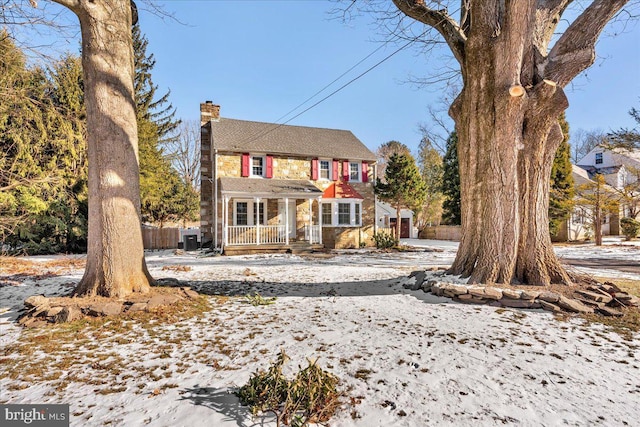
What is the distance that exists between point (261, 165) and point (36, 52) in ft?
37.6

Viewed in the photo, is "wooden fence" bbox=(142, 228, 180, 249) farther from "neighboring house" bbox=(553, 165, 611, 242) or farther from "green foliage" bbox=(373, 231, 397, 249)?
"neighboring house" bbox=(553, 165, 611, 242)

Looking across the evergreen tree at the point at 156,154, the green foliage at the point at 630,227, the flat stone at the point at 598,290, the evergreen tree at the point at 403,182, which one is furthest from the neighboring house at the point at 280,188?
the green foliage at the point at 630,227

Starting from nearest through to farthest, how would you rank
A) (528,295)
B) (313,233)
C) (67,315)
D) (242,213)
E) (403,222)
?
(67,315), (528,295), (242,213), (313,233), (403,222)

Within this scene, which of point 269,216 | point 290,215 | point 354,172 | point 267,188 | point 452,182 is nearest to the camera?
point 267,188

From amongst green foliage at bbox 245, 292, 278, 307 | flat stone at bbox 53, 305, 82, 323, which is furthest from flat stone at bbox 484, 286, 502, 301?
flat stone at bbox 53, 305, 82, 323

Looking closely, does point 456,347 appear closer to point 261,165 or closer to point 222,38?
point 222,38

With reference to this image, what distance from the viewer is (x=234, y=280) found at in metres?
7.27

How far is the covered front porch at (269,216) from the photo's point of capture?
1446 centimetres

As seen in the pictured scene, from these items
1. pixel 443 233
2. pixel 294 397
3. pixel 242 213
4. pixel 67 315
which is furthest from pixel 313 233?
pixel 294 397

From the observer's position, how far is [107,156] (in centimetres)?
478

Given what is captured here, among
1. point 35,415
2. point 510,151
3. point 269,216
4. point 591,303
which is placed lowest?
point 35,415

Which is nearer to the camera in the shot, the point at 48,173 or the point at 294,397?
the point at 294,397

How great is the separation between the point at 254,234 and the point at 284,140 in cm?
596

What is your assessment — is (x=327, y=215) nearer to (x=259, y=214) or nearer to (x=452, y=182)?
(x=259, y=214)
